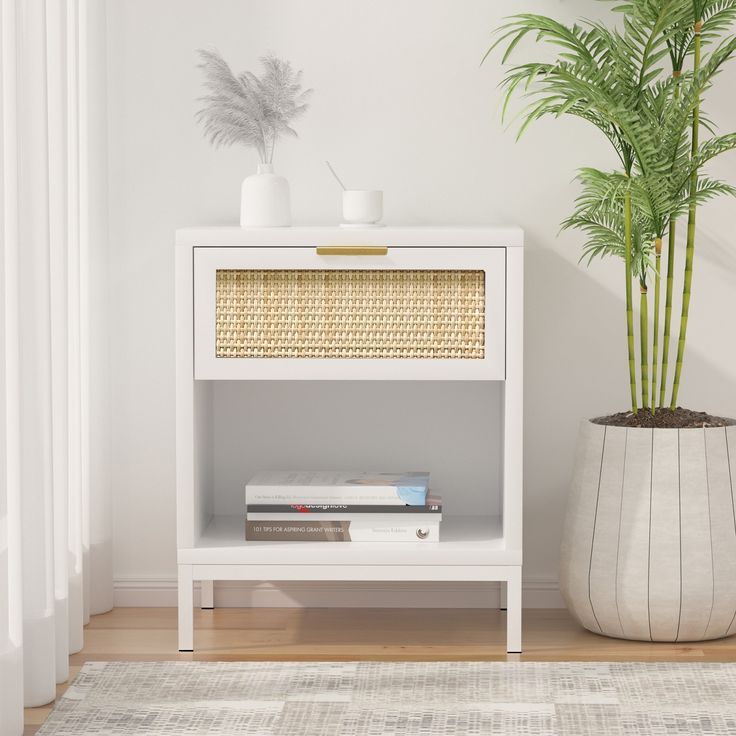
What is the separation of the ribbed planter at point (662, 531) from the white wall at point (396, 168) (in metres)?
0.36

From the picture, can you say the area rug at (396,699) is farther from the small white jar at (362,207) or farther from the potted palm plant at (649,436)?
the small white jar at (362,207)

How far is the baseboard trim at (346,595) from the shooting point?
9.01ft

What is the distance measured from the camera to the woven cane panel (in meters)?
2.33

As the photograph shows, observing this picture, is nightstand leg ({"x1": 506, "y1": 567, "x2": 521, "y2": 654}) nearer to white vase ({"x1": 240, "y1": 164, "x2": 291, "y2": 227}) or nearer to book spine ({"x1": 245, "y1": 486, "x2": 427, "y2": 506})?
book spine ({"x1": 245, "y1": 486, "x2": 427, "y2": 506})

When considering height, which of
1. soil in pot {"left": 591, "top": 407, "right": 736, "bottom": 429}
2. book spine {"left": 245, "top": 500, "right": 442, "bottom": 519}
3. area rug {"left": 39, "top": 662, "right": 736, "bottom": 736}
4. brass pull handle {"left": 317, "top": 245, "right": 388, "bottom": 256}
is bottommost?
area rug {"left": 39, "top": 662, "right": 736, "bottom": 736}

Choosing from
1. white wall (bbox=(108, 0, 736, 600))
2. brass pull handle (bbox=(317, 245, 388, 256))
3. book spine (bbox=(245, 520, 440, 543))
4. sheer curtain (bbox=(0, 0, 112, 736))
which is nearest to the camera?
sheer curtain (bbox=(0, 0, 112, 736))

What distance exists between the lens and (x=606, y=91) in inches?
90.4

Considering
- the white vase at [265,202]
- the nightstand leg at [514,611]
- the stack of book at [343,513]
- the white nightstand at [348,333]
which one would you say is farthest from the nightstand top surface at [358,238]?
the nightstand leg at [514,611]

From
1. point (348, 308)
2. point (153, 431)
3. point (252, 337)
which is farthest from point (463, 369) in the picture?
point (153, 431)

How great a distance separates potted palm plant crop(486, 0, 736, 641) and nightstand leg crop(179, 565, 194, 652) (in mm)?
859

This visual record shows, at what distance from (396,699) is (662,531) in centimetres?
69

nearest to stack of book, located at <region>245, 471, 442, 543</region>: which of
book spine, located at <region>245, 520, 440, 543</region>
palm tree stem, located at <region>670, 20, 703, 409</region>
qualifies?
book spine, located at <region>245, 520, 440, 543</region>

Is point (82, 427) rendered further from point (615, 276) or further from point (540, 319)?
point (615, 276)

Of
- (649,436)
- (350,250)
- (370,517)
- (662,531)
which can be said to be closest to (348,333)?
(350,250)
